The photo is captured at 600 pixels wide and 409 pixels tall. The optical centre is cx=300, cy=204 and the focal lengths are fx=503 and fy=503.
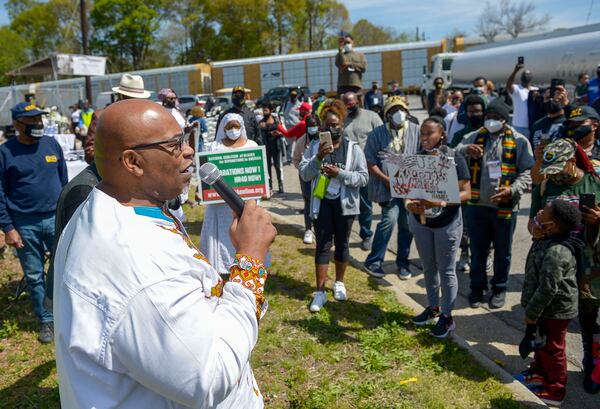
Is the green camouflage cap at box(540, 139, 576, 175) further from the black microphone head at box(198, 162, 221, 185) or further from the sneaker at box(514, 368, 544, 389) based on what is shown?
the black microphone head at box(198, 162, 221, 185)

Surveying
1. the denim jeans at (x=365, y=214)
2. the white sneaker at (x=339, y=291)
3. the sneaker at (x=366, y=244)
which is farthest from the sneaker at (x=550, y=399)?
the denim jeans at (x=365, y=214)

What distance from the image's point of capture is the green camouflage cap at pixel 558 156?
4.00m

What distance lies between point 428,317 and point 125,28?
191ft

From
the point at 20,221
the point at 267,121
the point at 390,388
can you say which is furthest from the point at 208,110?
the point at 390,388

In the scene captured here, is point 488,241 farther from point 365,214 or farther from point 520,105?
point 520,105

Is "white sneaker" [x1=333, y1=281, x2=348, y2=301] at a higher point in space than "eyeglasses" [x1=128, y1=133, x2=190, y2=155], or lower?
lower

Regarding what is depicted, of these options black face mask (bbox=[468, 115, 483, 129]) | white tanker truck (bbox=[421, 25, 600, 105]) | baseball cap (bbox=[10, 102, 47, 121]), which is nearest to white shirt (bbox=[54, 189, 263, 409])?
baseball cap (bbox=[10, 102, 47, 121])

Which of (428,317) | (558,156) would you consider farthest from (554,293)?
(428,317)

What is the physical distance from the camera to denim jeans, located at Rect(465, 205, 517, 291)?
5.26m

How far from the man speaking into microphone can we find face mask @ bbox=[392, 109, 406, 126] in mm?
4655

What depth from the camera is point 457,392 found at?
3734 mm

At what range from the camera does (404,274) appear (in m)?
6.15

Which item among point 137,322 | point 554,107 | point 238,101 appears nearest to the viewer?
point 137,322

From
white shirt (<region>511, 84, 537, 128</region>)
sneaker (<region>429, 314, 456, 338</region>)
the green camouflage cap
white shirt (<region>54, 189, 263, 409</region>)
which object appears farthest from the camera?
white shirt (<region>511, 84, 537, 128</region>)
